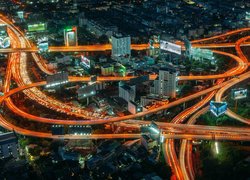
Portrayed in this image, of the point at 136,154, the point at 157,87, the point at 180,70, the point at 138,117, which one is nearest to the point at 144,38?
the point at 180,70

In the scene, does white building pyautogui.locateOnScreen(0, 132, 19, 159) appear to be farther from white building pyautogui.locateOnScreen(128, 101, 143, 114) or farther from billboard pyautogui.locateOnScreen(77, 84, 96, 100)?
white building pyautogui.locateOnScreen(128, 101, 143, 114)

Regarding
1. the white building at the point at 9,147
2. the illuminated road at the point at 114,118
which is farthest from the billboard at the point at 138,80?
the white building at the point at 9,147

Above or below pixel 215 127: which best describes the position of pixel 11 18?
above

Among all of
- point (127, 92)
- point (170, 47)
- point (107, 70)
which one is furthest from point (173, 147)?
point (170, 47)

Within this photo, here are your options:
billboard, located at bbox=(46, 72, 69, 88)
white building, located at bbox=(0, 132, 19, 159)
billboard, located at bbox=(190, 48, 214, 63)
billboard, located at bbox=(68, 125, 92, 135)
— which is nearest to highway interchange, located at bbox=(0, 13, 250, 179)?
billboard, located at bbox=(68, 125, 92, 135)

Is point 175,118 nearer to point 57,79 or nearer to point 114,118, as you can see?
point 114,118

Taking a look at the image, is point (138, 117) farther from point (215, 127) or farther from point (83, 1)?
point (83, 1)

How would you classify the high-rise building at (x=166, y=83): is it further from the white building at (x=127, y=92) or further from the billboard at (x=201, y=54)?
the billboard at (x=201, y=54)
